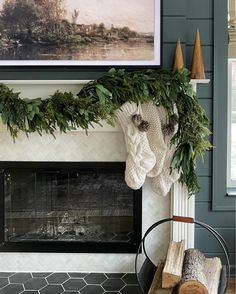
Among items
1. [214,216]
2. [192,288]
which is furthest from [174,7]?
[192,288]

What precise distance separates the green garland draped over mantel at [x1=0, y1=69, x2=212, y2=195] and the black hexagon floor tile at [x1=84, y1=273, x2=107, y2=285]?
969 millimetres

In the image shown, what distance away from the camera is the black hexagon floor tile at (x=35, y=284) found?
8.11ft

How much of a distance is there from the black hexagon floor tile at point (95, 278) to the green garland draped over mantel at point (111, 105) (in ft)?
3.18

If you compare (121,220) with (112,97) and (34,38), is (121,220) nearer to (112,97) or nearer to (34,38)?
(112,97)

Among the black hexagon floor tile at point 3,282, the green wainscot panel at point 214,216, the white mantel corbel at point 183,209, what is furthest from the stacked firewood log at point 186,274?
the black hexagon floor tile at point 3,282

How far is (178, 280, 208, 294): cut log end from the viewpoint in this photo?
1984 mm

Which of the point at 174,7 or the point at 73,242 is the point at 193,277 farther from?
the point at 174,7

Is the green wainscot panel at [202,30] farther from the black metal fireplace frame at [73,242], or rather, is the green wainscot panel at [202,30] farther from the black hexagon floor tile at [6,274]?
the black hexagon floor tile at [6,274]

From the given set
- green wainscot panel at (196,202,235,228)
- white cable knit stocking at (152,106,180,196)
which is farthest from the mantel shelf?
green wainscot panel at (196,202,235,228)

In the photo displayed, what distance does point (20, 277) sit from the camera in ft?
8.63

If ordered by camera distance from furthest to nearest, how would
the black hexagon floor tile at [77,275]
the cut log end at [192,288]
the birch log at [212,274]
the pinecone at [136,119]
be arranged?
the black hexagon floor tile at [77,275] < the pinecone at [136,119] < the birch log at [212,274] < the cut log end at [192,288]

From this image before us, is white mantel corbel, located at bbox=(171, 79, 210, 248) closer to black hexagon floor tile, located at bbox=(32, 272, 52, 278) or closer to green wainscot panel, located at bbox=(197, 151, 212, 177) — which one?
green wainscot panel, located at bbox=(197, 151, 212, 177)

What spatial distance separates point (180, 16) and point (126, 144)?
96 cm

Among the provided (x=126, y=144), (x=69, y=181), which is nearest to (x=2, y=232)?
(x=69, y=181)
